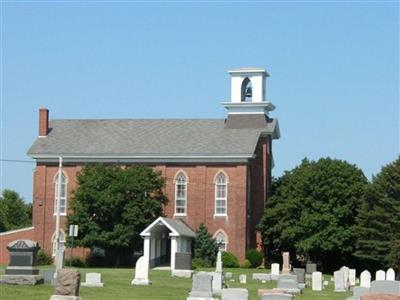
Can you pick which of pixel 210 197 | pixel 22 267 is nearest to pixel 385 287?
pixel 22 267

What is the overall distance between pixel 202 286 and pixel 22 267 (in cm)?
675

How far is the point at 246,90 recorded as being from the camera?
82438 millimetres

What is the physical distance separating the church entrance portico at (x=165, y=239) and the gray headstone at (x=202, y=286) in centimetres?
3512

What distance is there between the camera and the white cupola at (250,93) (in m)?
80.3

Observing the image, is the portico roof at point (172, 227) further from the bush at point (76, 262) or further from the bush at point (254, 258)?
the bush at point (76, 262)

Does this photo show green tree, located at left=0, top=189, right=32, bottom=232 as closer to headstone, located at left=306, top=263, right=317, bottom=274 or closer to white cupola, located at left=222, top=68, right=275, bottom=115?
white cupola, located at left=222, top=68, right=275, bottom=115

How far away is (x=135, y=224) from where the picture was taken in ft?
236

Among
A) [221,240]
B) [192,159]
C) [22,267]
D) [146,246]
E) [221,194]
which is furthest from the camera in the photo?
[192,159]

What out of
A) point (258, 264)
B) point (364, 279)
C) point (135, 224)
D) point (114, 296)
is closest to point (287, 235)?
point (258, 264)

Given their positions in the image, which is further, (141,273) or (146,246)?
(146,246)

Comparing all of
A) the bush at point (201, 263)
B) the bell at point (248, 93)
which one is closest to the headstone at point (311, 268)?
the bush at point (201, 263)

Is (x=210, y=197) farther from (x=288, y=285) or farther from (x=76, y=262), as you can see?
(x=288, y=285)

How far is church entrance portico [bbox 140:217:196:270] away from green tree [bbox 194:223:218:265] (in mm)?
529

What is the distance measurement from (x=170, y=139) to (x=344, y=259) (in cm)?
1656
